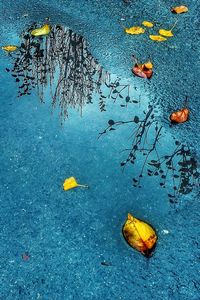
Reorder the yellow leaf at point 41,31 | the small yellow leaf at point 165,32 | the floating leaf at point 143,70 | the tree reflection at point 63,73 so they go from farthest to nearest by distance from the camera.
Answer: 1. the small yellow leaf at point 165,32
2. the yellow leaf at point 41,31
3. the floating leaf at point 143,70
4. the tree reflection at point 63,73

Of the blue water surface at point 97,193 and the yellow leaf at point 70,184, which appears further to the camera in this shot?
the yellow leaf at point 70,184

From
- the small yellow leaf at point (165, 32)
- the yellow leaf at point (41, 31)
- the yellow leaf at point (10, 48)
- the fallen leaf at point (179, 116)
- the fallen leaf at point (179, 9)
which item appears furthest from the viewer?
the fallen leaf at point (179, 9)

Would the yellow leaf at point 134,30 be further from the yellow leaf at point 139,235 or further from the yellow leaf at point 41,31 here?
the yellow leaf at point 139,235

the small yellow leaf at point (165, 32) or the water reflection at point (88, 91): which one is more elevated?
the small yellow leaf at point (165, 32)

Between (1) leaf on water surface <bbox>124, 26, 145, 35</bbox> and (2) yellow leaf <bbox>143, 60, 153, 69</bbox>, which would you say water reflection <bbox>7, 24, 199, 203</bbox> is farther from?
(1) leaf on water surface <bbox>124, 26, 145, 35</bbox>

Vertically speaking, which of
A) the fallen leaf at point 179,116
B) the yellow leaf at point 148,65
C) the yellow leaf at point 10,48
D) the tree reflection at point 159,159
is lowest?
the tree reflection at point 159,159

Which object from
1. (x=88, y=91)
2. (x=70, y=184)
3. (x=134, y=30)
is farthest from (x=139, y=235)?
(x=134, y=30)

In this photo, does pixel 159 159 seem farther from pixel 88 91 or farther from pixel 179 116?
pixel 88 91

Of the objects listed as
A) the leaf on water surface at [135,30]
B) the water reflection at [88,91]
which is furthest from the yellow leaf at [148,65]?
the leaf on water surface at [135,30]
